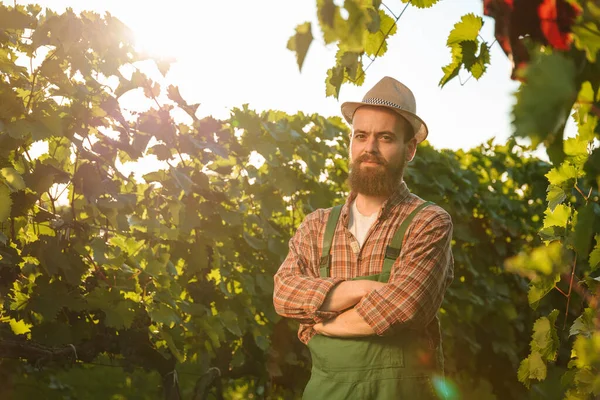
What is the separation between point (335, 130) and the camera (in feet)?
16.6

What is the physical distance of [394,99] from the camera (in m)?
2.73

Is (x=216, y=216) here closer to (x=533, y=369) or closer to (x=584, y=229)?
(x=533, y=369)

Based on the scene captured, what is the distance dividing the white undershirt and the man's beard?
0.09 meters

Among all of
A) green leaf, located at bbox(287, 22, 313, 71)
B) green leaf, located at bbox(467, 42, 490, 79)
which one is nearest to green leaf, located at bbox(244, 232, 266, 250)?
green leaf, located at bbox(467, 42, 490, 79)

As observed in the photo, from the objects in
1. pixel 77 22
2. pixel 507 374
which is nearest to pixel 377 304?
pixel 77 22

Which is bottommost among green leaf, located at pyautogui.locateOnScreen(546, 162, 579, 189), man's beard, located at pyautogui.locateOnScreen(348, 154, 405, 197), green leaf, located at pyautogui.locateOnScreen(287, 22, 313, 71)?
green leaf, located at pyautogui.locateOnScreen(546, 162, 579, 189)

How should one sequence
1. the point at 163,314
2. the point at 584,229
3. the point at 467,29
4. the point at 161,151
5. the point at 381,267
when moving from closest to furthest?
1. the point at 584,229
2. the point at 467,29
3. the point at 381,267
4. the point at 163,314
5. the point at 161,151

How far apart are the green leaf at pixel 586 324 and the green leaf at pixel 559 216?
265 mm

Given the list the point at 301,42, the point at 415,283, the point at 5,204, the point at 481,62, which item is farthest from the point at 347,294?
the point at 301,42

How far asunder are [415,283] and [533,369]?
0.64m

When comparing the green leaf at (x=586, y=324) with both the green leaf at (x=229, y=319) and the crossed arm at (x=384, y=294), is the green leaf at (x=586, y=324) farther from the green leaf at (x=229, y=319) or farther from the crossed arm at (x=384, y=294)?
the green leaf at (x=229, y=319)

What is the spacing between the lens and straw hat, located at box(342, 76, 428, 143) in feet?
8.93

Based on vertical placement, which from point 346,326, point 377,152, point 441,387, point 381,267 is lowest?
point 441,387

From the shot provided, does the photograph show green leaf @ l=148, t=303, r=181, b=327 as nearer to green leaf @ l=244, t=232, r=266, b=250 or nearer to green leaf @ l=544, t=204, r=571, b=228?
green leaf @ l=244, t=232, r=266, b=250
